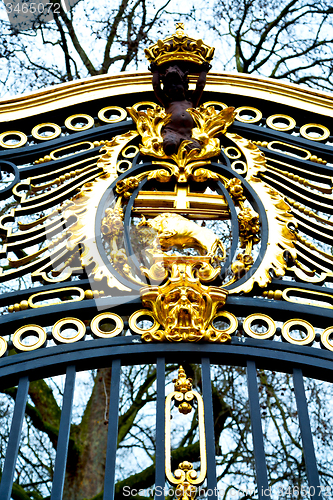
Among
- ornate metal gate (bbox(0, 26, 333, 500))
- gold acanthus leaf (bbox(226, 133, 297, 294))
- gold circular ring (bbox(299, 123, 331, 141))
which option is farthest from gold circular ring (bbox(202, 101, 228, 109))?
gold circular ring (bbox(299, 123, 331, 141))

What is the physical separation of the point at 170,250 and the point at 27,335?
0.69 m

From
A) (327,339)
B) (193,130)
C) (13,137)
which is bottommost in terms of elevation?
(327,339)

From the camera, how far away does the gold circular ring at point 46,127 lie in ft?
10.7

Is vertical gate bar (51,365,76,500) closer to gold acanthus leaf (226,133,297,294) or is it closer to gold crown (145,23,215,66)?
gold acanthus leaf (226,133,297,294)

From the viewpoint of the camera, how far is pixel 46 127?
3348 millimetres

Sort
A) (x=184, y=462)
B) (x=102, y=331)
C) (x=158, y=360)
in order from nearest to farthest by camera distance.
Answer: (x=184, y=462) → (x=158, y=360) → (x=102, y=331)

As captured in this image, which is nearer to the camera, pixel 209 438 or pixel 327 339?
pixel 209 438

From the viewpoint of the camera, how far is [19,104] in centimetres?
335

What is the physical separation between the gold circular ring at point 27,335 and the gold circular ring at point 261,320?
682mm

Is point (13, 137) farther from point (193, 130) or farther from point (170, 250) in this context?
point (170, 250)

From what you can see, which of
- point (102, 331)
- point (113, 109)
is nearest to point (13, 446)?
point (102, 331)

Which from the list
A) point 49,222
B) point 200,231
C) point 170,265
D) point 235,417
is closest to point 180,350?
point 170,265

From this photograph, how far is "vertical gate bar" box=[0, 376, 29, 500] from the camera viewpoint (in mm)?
1959

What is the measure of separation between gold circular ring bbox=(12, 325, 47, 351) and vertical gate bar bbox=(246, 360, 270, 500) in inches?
27.2
